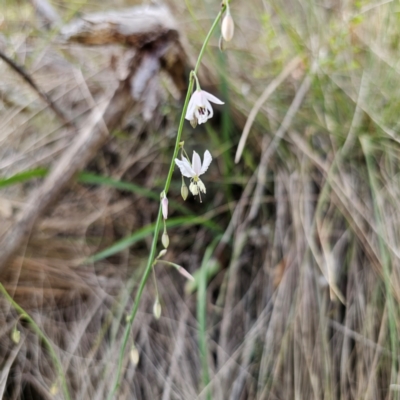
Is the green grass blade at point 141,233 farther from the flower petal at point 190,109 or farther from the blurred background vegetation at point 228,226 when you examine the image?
the flower petal at point 190,109

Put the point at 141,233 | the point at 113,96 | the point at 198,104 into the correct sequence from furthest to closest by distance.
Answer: the point at 113,96 < the point at 141,233 < the point at 198,104

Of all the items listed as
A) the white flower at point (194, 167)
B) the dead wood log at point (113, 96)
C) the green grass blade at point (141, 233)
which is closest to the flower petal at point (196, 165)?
the white flower at point (194, 167)

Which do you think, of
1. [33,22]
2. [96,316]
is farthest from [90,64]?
[96,316]

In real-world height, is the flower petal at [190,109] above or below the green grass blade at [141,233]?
above

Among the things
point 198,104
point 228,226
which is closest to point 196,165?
point 198,104

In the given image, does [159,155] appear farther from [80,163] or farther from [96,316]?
[96,316]

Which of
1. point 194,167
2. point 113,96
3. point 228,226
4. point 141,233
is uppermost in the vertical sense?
point 113,96

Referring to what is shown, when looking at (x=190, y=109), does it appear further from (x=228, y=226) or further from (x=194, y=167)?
(x=228, y=226)
